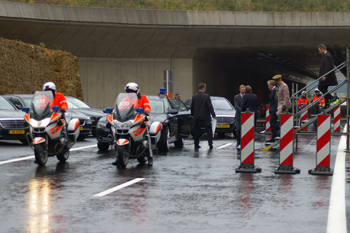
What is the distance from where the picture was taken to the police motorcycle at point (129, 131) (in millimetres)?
11102

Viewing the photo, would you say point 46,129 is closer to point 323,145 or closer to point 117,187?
point 117,187

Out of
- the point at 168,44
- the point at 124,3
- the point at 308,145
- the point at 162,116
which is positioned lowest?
the point at 308,145

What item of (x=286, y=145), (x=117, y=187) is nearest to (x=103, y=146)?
(x=286, y=145)

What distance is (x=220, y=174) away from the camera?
1049 cm

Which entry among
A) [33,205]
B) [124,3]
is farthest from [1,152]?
[124,3]

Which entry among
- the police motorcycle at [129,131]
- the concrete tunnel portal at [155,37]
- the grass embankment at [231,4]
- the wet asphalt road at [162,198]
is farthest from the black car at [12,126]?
the grass embankment at [231,4]

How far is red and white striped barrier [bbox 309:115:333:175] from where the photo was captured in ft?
34.0

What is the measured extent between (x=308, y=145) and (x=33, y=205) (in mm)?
11920

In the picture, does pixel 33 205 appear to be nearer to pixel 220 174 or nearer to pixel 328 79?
pixel 220 174

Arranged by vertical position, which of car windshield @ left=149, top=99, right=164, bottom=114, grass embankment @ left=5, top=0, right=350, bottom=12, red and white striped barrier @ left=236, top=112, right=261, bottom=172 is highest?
grass embankment @ left=5, top=0, right=350, bottom=12

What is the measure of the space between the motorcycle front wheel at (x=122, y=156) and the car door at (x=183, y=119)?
17.9ft

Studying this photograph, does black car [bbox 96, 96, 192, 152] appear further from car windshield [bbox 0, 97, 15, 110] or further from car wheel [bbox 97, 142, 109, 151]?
car windshield [bbox 0, 97, 15, 110]

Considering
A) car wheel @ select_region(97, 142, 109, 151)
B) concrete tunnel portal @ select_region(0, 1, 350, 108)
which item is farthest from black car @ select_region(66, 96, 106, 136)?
concrete tunnel portal @ select_region(0, 1, 350, 108)

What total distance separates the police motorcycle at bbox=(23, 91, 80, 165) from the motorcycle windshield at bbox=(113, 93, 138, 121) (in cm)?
121
